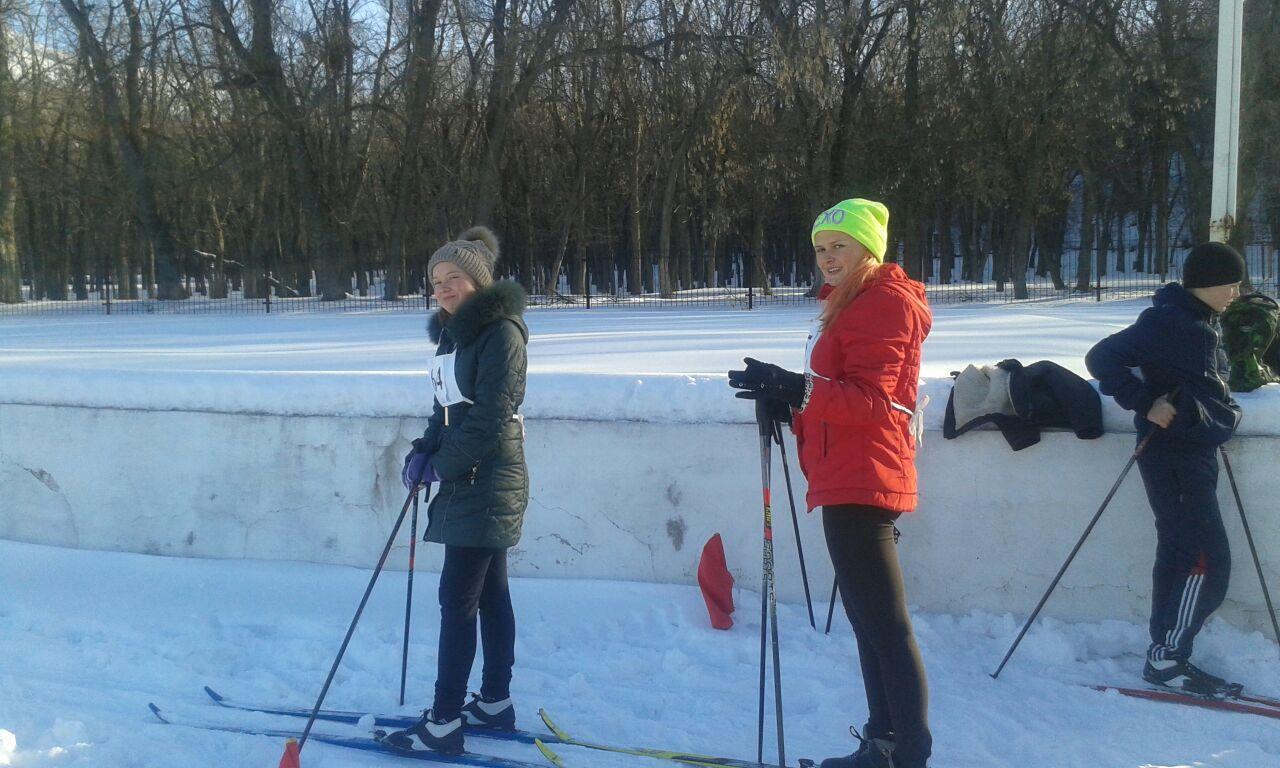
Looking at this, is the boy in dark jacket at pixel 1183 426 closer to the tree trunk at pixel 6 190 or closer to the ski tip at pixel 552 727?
the ski tip at pixel 552 727

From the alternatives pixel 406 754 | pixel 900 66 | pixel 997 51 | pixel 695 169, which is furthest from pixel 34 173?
pixel 406 754

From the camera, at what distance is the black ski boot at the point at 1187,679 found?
4.36 metres

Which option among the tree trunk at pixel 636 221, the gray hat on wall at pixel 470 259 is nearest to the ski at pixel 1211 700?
the gray hat on wall at pixel 470 259

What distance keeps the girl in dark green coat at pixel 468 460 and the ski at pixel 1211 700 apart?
2624mm

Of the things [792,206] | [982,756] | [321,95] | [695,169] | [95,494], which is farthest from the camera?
[792,206]

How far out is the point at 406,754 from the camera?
157 inches

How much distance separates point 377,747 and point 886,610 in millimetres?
2037

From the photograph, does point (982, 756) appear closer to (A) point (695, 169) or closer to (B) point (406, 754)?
(B) point (406, 754)

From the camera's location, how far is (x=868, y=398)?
329 centimetres

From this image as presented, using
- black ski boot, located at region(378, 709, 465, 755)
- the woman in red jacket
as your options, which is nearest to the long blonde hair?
the woman in red jacket

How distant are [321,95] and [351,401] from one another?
74.4 ft

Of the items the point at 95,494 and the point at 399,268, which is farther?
the point at 399,268

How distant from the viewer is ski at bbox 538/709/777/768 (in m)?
3.87

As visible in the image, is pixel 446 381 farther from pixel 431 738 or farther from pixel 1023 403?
pixel 1023 403
